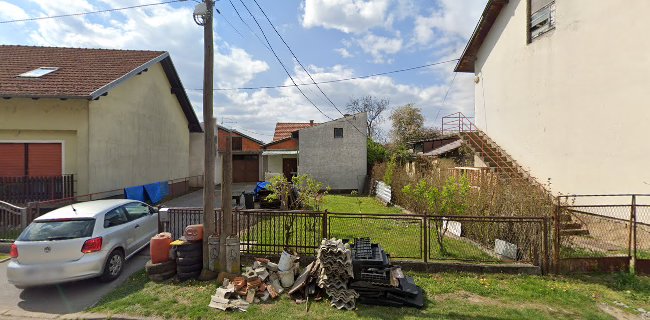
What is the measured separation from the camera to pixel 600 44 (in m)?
9.19

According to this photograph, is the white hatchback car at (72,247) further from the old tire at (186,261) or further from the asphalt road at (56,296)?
the old tire at (186,261)

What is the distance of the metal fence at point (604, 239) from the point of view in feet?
17.8

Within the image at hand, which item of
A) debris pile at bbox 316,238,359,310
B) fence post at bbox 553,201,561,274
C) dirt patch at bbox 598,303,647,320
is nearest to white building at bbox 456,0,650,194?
fence post at bbox 553,201,561,274

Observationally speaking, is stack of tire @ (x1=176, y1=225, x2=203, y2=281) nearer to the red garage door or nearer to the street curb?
the street curb

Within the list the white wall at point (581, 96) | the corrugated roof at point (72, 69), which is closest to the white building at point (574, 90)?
the white wall at point (581, 96)

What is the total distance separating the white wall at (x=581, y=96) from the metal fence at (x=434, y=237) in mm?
4986

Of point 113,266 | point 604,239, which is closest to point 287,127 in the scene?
point 113,266

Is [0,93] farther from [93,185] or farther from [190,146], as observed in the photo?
[190,146]

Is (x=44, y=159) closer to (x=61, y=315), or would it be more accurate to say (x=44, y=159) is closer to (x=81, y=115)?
(x=81, y=115)

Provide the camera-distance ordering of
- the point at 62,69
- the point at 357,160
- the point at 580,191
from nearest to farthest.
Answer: the point at 580,191 → the point at 62,69 → the point at 357,160

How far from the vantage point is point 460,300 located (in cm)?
456

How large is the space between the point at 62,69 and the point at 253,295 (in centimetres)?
1278

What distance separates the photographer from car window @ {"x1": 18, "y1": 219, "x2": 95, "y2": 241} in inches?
195

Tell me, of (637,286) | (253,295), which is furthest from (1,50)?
(637,286)
